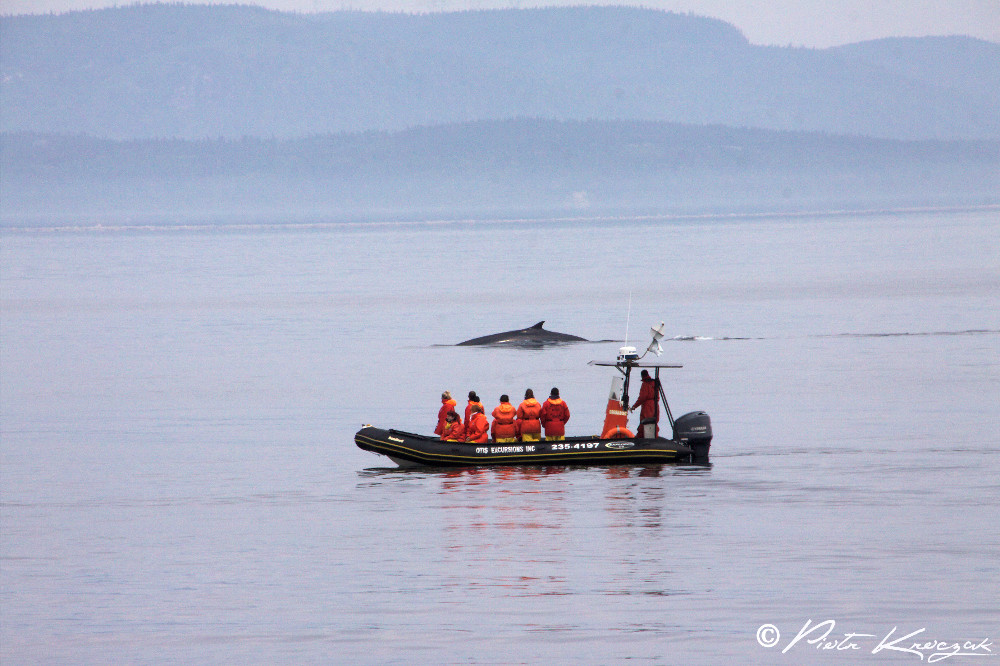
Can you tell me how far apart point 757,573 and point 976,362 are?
38.6 meters

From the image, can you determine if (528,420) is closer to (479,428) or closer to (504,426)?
(504,426)

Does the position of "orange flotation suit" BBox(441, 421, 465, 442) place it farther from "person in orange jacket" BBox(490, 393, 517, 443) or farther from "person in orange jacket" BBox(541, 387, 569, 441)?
"person in orange jacket" BBox(541, 387, 569, 441)

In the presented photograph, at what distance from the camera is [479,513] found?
30109 mm

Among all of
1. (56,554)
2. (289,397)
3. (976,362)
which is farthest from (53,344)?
(56,554)

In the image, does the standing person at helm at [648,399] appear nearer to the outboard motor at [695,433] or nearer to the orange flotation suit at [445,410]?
the outboard motor at [695,433]

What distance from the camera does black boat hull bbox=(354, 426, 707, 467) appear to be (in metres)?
33.3

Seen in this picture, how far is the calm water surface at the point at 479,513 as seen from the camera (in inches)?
875

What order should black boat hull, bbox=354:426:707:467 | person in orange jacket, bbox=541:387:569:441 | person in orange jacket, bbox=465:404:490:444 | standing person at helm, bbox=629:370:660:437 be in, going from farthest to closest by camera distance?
person in orange jacket, bbox=541:387:569:441 → person in orange jacket, bbox=465:404:490:444 → standing person at helm, bbox=629:370:660:437 → black boat hull, bbox=354:426:707:467

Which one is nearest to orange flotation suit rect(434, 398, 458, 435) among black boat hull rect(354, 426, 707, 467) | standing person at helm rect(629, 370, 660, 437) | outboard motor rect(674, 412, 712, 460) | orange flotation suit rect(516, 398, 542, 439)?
black boat hull rect(354, 426, 707, 467)

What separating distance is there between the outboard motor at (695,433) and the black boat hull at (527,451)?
0.13 m

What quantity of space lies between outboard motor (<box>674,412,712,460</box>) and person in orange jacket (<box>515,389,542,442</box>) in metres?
3.33

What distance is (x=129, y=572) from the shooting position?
85.5 ft

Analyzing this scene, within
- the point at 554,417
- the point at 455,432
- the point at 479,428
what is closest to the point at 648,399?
the point at 554,417

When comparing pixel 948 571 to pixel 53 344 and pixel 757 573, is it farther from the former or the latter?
pixel 53 344
